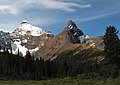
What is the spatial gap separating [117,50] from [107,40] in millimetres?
4498

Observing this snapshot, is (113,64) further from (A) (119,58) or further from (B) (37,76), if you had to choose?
(B) (37,76)

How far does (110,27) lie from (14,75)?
361 ft

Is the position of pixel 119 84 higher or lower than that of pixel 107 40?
lower

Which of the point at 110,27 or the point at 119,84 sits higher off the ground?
the point at 110,27

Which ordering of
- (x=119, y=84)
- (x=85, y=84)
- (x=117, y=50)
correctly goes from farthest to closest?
(x=117, y=50) → (x=85, y=84) → (x=119, y=84)

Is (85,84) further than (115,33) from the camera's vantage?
No

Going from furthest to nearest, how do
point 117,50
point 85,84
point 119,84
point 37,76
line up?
1. point 37,76
2. point 117,50
3. point 85,84
4. point 119,84

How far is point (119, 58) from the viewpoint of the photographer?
100812 millimetres

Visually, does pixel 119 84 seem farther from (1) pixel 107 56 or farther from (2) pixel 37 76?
(2) pixel 37 76

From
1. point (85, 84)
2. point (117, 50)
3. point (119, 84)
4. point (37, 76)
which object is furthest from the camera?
point (37, 76)

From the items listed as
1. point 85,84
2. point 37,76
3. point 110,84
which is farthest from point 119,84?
point 37,76

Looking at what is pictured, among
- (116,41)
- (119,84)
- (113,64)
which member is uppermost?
(116,41)

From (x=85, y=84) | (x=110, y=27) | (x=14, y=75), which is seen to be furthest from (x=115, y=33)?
(x=14, y=75)

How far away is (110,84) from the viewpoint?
59.9m
